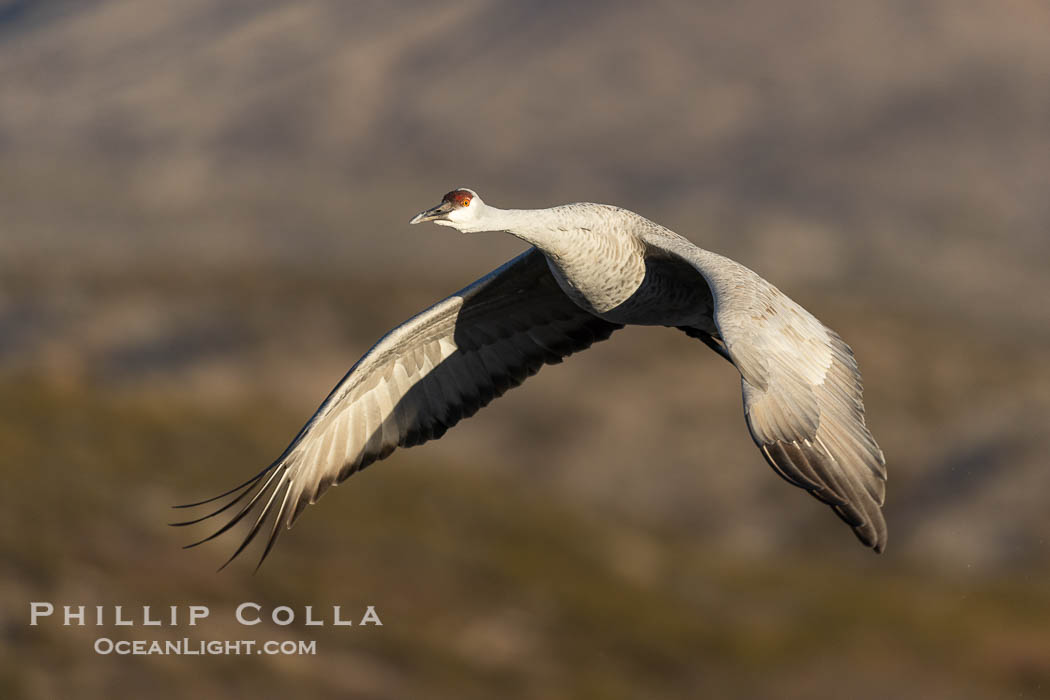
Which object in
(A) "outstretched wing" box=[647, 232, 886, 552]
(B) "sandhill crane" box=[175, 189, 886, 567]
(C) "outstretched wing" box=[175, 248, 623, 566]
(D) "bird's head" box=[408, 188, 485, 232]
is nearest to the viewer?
(A) "outstretched wing" box=[647, 232, 886, 552]

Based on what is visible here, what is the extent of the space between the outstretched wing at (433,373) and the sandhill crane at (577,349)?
0.01 meters

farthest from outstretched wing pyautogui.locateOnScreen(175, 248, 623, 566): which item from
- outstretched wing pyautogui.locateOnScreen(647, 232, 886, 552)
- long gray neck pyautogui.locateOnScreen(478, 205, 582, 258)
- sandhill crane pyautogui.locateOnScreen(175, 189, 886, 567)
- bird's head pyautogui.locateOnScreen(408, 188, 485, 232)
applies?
outstretched wing pyautogui.locateOnScreen(647, 232, 886, 552)

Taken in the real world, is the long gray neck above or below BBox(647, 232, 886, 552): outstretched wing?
above

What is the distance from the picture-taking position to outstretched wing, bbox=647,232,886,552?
7949 millimetres

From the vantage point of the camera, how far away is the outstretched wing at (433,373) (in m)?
10.6

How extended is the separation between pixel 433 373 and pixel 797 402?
4.27m

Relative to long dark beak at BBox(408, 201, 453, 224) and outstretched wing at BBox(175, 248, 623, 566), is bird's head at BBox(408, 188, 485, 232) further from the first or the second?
outstretched wing at BBox(175, 248, 623, 566)

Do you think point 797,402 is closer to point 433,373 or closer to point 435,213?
point 435,213

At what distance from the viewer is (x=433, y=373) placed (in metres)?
11.4

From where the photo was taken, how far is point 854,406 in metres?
8.95

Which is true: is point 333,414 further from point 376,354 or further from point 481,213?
point 481,213

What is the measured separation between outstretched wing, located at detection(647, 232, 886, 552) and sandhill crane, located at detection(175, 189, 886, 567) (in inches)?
0.5

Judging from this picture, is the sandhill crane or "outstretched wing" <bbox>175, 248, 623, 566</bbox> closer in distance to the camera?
the sandhill crane

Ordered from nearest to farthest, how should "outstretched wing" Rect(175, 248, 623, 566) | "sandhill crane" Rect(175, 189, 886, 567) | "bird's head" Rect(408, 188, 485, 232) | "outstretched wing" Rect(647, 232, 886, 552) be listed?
"outstretched wing" Rect(647, 232, 886, 552)
"sandhill crane" Rect(175, 189, 886, 567)
"bird's head" Rect(408, 188, 485, 232)
"outstretched wing" Rect(175, 248, 623, 566)
